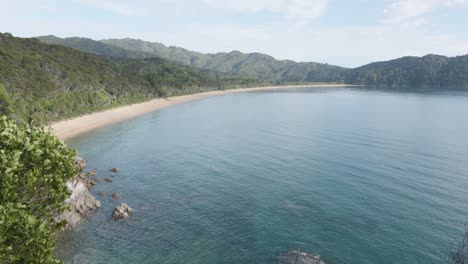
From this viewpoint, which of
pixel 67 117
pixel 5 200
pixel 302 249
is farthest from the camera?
pixel 67 117

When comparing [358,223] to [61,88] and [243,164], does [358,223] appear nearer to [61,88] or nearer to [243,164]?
[243,164]

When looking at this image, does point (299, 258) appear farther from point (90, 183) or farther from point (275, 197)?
point (90, 183)

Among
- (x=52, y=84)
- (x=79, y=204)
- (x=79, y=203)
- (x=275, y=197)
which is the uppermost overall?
(x=52, y=84)

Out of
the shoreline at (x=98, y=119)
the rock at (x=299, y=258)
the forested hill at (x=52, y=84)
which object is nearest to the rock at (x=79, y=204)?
the rock at (x=299, y=258)

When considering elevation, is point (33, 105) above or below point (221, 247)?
above

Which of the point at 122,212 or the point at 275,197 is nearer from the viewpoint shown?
the point at 122,212

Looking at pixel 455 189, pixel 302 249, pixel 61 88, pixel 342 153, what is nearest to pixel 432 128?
pixel 342 153

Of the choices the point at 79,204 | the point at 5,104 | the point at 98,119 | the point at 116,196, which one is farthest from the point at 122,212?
the point at 98,119
